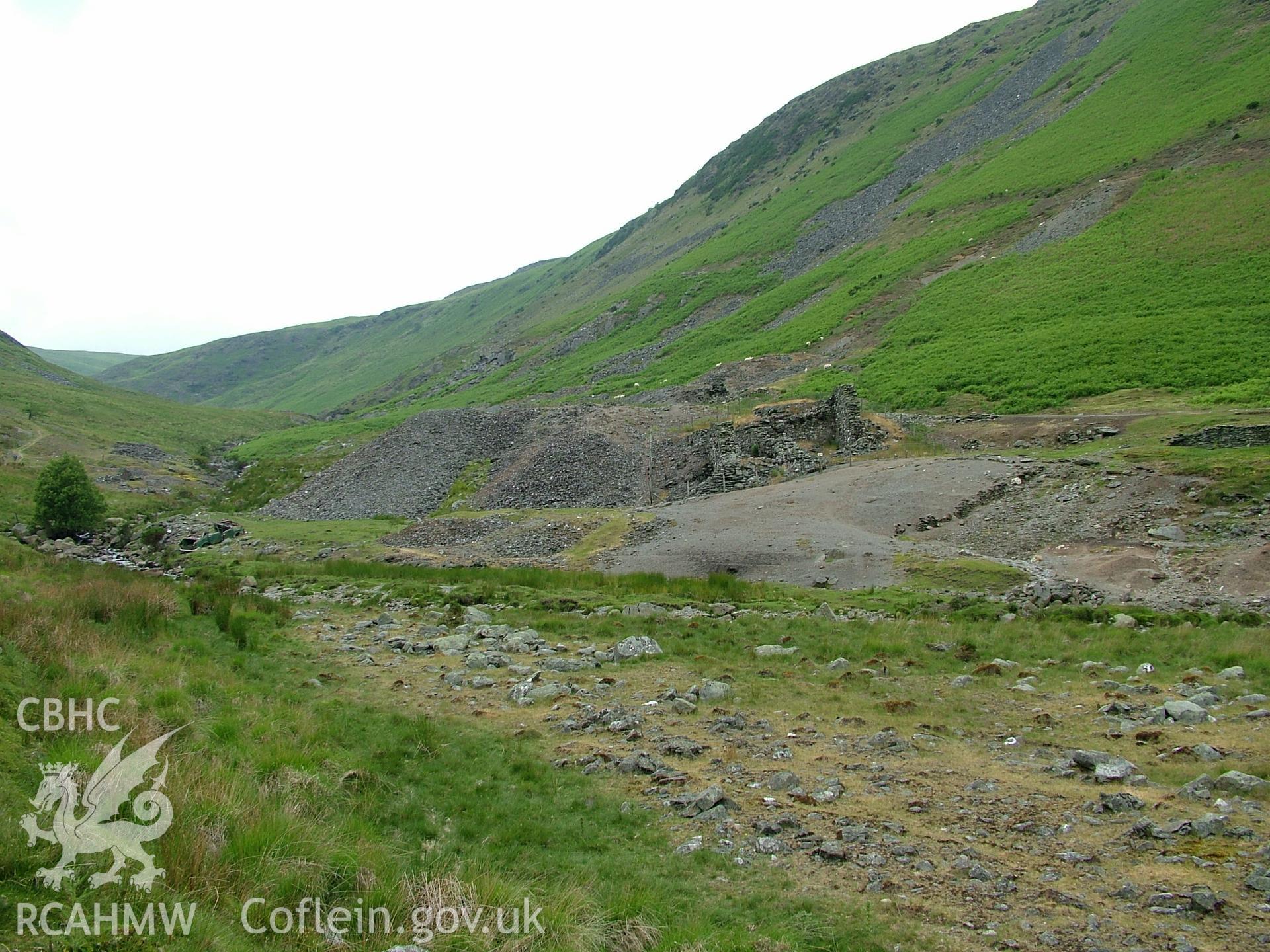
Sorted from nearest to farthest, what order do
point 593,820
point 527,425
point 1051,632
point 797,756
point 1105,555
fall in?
point 593,820 → point 797,756 → point 1051,632 → point 1105,555 → point 527,425

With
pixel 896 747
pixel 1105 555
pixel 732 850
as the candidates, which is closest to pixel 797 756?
pixel 896 747

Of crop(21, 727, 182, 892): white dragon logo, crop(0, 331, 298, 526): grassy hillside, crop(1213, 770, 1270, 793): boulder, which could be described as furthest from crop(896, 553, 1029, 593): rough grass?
crop(0, 331, 298, 526): grassy hillside

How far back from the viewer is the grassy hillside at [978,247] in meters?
46.2

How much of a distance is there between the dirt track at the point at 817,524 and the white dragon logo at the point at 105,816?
71.9 feet

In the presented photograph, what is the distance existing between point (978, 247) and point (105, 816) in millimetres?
76438

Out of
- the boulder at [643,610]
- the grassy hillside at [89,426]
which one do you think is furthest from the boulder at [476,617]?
the grassy hillside at [89,426]

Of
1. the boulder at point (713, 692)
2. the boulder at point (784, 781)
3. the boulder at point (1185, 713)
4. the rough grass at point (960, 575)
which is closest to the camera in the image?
the boulder at point (784, 781)

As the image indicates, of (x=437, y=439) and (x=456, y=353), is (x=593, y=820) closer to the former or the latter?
(x=437, y=439)

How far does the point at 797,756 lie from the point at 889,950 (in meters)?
4.50

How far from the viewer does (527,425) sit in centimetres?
5953

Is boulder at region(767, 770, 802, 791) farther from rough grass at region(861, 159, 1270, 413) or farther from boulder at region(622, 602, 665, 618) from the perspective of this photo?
rough grass at region(861, 159, 1270, 413)

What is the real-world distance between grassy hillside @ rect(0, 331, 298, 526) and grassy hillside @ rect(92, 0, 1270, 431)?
70.3 ft

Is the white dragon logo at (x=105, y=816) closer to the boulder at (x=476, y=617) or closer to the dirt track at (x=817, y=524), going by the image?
the boulder at (x=476, y=617)

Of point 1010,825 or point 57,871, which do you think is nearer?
point 57,871
